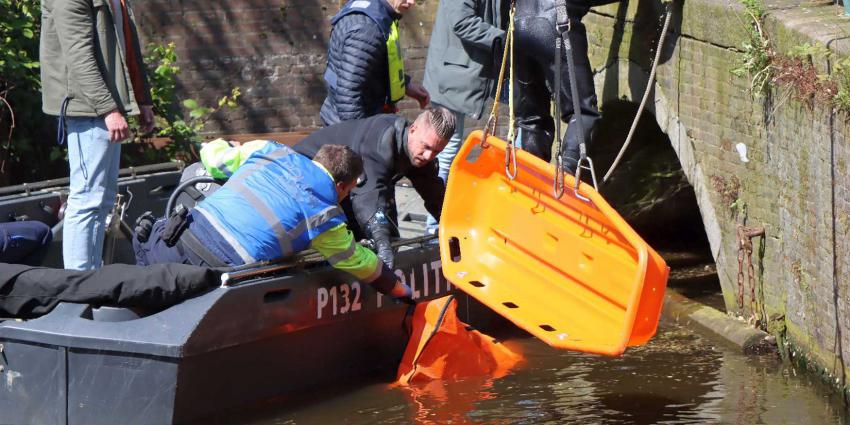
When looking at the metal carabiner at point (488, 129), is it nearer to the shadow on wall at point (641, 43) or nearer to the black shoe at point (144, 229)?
the black shoe at point (144, 229)

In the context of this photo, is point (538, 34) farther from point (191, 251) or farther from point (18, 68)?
point (18, 68)

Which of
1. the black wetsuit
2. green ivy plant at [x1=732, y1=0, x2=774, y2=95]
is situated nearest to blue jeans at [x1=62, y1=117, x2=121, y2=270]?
the black wetsuit

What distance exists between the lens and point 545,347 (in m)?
7.09

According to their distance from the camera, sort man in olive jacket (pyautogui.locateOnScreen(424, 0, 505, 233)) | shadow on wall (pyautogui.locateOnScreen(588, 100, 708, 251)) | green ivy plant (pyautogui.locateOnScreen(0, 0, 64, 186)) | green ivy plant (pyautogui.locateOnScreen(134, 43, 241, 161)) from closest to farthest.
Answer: man in olive jacket (pyautogui.locateOnScreen(424, 0, 505, 233)) → green ivy plant (pyautogui.locateOnScreen(0, 0, 64, 186)) → shadow on wall (pyautogui.locateOnScreen(588, 100, 708, 251)) → green ivy plant (pyautogui.locateOnScreen(134, 43, 241, 161))

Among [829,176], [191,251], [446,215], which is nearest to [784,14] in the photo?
[829,176]

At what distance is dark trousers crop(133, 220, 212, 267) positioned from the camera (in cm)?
580

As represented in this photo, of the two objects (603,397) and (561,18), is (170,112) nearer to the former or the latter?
(561,18)

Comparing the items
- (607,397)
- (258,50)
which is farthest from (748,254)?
(258,50)

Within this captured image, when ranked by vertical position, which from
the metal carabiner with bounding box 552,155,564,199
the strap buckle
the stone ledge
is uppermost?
the strap buckle

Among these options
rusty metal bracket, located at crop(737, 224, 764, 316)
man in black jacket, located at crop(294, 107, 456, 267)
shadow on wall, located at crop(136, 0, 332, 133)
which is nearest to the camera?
man in black jacket, located at crop(294, 107, 456, 267)

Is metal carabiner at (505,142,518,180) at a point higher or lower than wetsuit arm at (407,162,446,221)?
higher

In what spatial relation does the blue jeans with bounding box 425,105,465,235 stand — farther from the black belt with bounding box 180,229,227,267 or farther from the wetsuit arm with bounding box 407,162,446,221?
the black belt with bounding box 180,229,227,267

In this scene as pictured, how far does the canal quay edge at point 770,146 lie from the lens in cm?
582

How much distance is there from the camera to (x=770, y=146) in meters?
6.53
